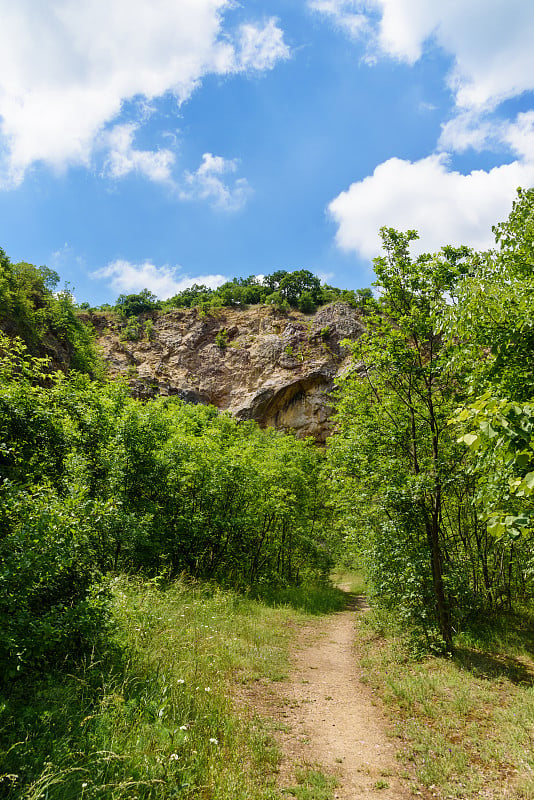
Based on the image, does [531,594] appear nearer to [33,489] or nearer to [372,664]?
[372,664]

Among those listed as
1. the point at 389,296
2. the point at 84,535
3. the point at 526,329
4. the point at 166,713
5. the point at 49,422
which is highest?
the point at 389,296

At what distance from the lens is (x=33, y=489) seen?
5.80 meters

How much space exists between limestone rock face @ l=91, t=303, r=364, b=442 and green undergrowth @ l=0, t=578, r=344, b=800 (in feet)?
129

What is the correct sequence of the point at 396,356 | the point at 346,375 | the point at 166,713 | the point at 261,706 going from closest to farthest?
the point at 166,713 → the point at 261,706 → the point at 396,356 → the point at 346,375

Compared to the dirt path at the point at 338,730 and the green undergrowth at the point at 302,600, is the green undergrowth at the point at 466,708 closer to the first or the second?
the dirt path at the point at 338,730

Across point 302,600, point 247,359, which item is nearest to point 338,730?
point 302,600

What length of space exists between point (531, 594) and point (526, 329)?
10.9m

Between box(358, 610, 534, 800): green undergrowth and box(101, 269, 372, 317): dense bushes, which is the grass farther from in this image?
box(101, 269, 372, 317): dense bushes

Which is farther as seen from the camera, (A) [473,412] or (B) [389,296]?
(B) [389,296]

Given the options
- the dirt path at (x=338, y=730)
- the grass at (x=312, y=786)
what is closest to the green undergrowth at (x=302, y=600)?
the dirt path at (x=338, y=730)

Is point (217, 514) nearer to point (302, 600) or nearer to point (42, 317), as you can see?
point (302, 600)

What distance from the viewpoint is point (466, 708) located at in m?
6.04

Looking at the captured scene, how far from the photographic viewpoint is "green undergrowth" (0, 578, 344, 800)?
3.42m

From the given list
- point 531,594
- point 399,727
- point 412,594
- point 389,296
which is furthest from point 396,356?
point 531,594
